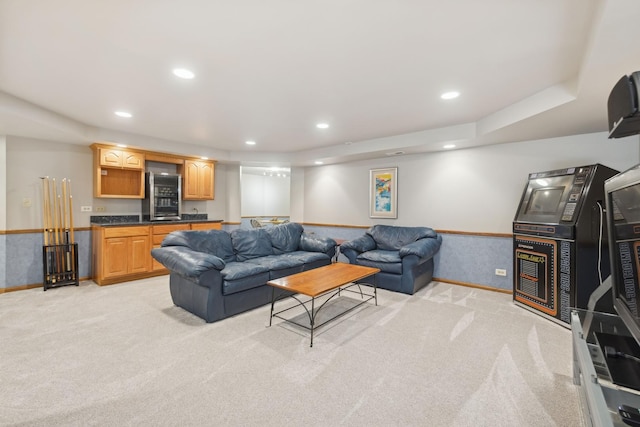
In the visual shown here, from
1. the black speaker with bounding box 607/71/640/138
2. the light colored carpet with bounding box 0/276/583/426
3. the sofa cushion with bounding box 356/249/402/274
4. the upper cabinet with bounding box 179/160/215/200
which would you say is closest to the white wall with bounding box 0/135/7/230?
the light colored carpet with bounding box 0/276/583/426

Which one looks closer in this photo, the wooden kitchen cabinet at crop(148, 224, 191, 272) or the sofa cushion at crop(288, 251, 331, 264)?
the sofa cushion at crop(288, 251, 331, 264)

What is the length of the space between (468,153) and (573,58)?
2.44 metres

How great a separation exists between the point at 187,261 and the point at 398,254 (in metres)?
3.00

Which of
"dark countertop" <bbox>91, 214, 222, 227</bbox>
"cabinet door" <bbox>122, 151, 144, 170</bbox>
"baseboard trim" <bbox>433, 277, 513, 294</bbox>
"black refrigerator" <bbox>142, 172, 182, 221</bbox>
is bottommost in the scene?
"baseboard trim" <bbox>433, 277, 513, 294</bbox>

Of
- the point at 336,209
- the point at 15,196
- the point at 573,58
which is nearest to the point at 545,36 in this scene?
the point at 573,58

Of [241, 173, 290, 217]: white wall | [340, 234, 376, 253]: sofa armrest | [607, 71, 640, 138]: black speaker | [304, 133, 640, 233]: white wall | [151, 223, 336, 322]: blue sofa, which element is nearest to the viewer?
[607, 71, 640, 138]: black speaker

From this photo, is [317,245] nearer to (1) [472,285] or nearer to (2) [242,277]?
(2) [242,277]

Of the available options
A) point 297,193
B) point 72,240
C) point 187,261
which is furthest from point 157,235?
point 297,193

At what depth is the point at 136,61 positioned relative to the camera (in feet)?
7.90

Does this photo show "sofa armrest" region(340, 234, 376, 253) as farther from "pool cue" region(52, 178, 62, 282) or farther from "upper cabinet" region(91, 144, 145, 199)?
"pool cue" region(52, 178, 62, 282)

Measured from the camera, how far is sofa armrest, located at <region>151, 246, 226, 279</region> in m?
2.92

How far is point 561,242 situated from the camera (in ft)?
10.3

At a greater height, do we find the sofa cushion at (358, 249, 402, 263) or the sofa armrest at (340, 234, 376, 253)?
the sofa armrest at (340, 234, 376, 253)

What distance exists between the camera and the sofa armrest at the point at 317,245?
475cm
